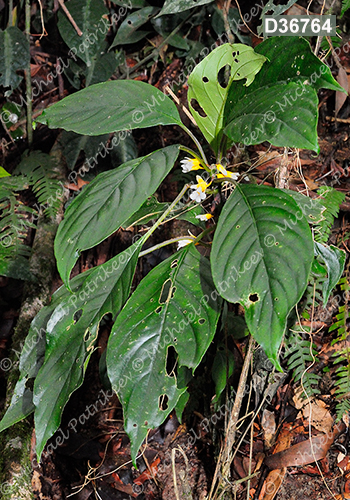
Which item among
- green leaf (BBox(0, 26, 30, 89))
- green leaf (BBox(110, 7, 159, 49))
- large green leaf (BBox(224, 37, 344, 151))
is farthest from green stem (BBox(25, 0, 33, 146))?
large green leaf (BBox(224, 37, 344, 151))

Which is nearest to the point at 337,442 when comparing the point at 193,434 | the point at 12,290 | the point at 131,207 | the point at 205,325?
the point at 193,434

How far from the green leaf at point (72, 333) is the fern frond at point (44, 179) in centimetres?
97

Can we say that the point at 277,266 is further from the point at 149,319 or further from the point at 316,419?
the point at 316,419

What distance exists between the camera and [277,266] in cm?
93

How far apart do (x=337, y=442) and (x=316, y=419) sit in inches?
4.4

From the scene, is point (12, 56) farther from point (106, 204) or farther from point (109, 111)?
point (106, 204)

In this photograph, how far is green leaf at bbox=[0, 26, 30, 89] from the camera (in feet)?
7.23

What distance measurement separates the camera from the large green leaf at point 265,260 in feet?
2.91

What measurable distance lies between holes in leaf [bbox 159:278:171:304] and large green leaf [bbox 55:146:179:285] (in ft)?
0.88

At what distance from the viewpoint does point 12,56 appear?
222 cm

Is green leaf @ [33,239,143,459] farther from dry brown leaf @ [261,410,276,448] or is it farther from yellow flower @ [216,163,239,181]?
dry brown leaf @ [261,410,276,448]

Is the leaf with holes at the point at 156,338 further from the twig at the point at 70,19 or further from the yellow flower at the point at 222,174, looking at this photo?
the twig at the point at 70,19

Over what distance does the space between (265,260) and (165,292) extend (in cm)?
40

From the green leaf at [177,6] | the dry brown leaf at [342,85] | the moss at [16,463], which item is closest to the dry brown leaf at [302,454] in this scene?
the moss at [16,463]
